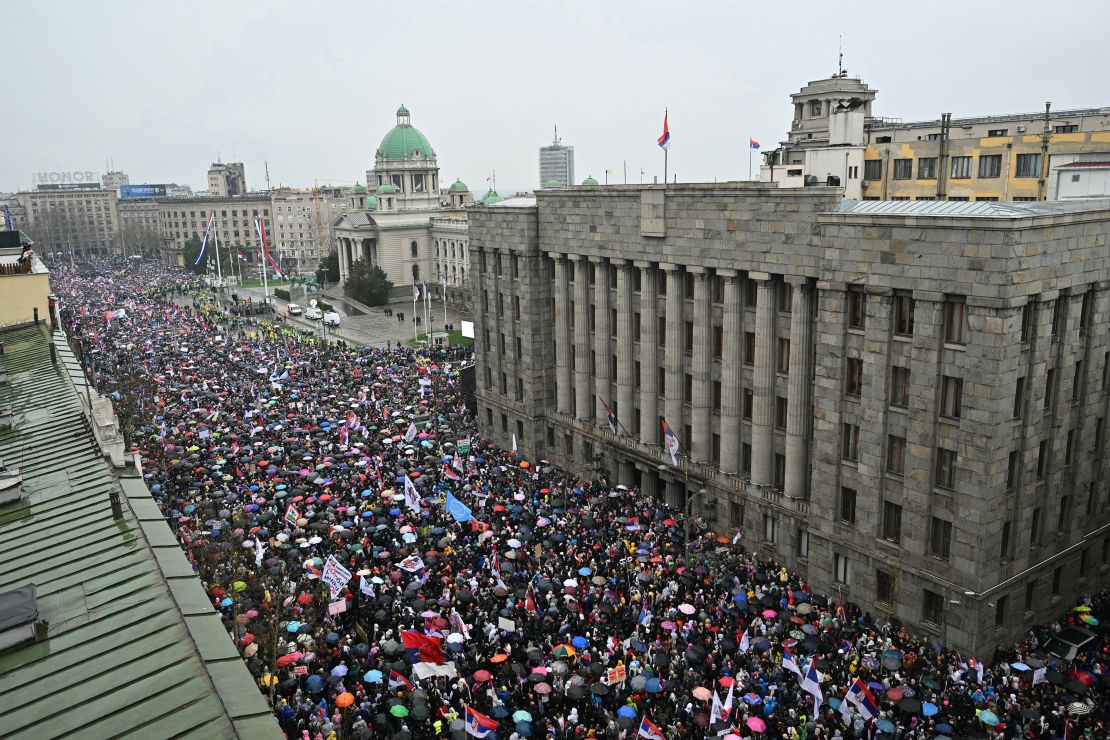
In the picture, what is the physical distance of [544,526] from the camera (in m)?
43.7

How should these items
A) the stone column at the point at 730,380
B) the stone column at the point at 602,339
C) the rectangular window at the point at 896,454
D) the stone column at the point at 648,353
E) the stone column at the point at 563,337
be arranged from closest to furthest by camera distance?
the rectangular window at the point at 896,454, the stone column at the point at 730,380, the stone column at the point at 648,353, the stone column at the point at 602,339, the stone column at the point at 563,337

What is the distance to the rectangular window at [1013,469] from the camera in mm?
33175

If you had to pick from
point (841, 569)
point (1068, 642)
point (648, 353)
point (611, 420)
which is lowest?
point (1068, 642)

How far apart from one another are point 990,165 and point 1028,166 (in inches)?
107

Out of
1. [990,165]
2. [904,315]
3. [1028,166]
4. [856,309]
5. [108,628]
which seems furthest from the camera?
[990,165]

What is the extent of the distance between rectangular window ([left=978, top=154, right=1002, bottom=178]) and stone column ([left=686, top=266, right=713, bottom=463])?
25642 millimetres

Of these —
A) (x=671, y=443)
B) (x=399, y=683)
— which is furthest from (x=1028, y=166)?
(x=399, y=683)

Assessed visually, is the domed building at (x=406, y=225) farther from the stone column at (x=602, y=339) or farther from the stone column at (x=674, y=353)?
the stone column at (x=674, y=353)

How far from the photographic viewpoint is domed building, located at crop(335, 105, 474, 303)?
152 meters

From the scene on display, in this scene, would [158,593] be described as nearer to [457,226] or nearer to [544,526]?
[544,526]

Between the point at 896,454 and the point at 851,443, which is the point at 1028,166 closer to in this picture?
the point at 851,443

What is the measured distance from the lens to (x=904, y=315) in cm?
3444

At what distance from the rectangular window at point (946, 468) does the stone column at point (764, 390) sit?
30.4 feet

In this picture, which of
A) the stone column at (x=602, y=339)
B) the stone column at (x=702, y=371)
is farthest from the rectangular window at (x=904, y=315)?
the stone column at (x=602, y=339)
